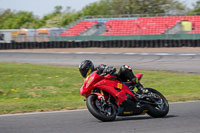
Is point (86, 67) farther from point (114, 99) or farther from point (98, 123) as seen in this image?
point (98, 123)

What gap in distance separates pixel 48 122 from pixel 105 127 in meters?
1.12

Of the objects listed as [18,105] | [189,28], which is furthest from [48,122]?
[189,28]

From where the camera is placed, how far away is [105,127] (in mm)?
6012

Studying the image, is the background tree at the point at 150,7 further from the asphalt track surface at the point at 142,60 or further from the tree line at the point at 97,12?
the asphalt track surface at the point at 142,60

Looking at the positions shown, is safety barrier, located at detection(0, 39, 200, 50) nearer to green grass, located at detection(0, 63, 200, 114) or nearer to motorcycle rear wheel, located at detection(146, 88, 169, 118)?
green grass, located at detection(0, 63, 200, 114)

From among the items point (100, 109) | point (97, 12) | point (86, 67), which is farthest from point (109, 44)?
point (97, 12)

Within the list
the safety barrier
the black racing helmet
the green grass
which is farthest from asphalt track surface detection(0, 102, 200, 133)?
the safety barrier

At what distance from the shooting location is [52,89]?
12.0 metres

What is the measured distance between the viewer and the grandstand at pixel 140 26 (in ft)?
120

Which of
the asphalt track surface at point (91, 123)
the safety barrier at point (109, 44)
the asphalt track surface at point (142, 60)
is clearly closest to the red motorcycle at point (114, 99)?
the asphalt track surface at point (91, 123)

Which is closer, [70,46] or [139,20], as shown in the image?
[70,46]

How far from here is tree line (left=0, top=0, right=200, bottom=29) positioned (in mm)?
59562

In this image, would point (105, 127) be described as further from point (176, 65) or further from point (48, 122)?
point (176, 65)

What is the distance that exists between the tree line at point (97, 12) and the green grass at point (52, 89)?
85.0ft
